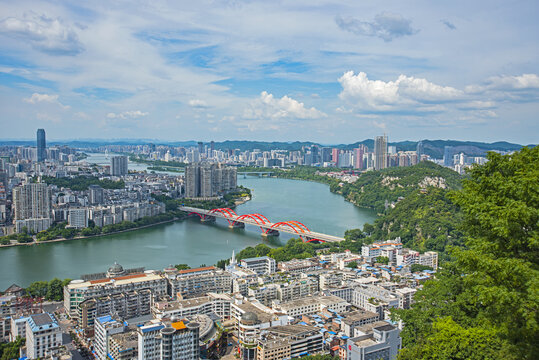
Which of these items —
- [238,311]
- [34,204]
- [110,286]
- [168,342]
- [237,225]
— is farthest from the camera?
[237,225]

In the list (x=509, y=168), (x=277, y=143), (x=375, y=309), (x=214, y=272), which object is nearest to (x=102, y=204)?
(x=214, y=272)

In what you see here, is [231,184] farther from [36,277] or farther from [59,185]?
[36,277]

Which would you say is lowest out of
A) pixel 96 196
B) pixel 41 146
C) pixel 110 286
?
pixel 110 286

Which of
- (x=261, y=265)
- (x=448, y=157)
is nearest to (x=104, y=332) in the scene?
(x=261, y=265)

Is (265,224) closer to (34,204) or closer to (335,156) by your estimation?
(34,204)

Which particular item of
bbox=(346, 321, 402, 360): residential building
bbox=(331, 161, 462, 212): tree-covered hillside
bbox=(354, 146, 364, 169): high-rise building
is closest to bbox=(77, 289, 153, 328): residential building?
bbox=(346, 321, 402, 360): residential building

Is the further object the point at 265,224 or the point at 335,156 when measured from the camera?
the point at 335,156
